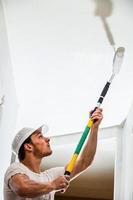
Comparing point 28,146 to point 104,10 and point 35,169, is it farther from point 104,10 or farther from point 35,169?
point 104,10

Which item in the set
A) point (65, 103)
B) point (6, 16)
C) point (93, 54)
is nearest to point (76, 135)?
point (65, 103)

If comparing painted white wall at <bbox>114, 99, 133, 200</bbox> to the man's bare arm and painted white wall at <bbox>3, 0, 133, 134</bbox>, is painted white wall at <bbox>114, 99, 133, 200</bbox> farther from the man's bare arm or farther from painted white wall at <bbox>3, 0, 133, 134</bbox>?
the man's bare arm

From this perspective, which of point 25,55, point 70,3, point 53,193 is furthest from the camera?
point 25,55

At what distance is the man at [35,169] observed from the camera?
3.65 feet

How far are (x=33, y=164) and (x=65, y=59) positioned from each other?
0.45 metres

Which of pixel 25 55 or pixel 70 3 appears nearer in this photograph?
pixel 70 3

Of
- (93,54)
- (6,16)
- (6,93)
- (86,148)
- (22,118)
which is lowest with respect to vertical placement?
(86,148)

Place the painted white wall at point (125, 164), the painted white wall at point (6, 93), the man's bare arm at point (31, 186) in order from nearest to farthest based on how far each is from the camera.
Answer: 1. the man's bare arm at point (31, 186)
2. the painted white wall at point (125, 164)
3. the painted white wall at point (6, 93)

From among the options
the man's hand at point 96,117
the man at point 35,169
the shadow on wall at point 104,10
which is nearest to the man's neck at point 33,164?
the man at point 35,169

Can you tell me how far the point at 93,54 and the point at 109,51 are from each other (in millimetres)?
66

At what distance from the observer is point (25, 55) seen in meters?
1.38

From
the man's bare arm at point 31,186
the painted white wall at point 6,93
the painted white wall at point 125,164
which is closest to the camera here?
the man's bare arm at point 31,186

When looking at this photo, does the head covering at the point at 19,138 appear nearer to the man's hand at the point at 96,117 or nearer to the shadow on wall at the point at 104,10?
the man's hand at the point at 96,117

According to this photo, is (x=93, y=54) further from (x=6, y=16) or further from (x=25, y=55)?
(x=6, y=16)
